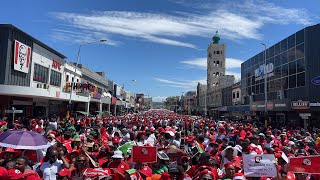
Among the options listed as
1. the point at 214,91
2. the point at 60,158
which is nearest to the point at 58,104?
the point at 60,158

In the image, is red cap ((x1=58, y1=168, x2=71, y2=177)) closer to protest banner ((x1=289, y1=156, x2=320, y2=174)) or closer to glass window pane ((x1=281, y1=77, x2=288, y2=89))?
protest banner ((x1=289, y1=156, x2=320, y2=174))

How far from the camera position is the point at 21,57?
29.0m

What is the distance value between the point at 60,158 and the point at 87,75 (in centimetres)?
5001

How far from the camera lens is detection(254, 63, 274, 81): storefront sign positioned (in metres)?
43.5

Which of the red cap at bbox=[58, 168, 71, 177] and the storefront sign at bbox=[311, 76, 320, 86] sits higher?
the storefront sign at bbox=[311, 76, 320, 86]

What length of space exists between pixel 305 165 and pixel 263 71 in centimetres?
4280

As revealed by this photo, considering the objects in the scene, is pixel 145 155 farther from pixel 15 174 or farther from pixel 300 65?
pixel 300 65

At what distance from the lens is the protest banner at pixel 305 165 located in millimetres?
5200

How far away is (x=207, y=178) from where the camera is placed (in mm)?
4918

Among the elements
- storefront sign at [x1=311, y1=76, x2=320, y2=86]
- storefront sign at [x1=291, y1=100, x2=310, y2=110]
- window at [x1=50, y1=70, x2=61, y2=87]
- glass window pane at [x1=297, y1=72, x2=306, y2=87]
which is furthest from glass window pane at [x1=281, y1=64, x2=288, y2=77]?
window at [x1=50, y1=70, x2=61, y2=87]

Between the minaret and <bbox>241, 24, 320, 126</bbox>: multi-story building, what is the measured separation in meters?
60.1

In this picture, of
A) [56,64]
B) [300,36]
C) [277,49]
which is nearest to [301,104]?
[300,36]

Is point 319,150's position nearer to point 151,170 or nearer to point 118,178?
point 151,170

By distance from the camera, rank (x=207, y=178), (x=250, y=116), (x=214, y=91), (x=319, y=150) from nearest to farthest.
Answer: (x=207, y=178)
(x=319, y=150)
(x=250, y=116)
(x=214, y=91)
